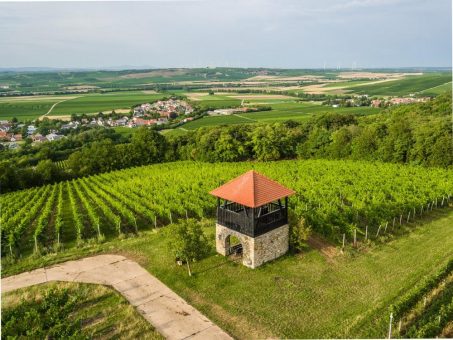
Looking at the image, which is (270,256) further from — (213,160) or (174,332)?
(213,160)

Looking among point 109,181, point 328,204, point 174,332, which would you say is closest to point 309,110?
point 109,181

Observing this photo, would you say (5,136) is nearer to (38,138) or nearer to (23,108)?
(38,138)

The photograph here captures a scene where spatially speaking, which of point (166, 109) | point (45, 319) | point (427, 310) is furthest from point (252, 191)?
point (166, 109)

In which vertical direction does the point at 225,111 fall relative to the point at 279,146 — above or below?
above

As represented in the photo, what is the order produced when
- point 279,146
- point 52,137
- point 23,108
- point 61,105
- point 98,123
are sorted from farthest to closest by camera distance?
point 61,105 < point 23,108 < point 98,123 < point 52,137 < point 279,146

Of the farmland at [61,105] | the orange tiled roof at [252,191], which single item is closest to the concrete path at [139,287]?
the orange tiled roof at [252,191]

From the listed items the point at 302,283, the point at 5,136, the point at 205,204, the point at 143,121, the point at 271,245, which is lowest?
the point at 5,136
